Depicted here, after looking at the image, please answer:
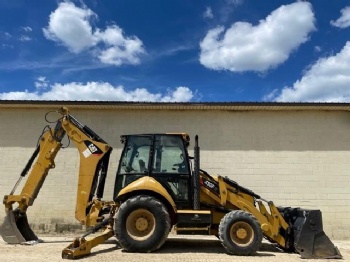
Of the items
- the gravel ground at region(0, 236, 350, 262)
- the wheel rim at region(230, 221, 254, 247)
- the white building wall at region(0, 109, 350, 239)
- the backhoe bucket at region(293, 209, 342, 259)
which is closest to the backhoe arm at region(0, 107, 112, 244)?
the gravel ground at region(0, 236, 350, 262)

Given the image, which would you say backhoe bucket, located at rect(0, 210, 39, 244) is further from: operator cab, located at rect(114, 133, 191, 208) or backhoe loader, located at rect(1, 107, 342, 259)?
operator cab, located at rect(114, 133, 191, 208)

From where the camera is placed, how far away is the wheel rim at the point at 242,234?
24.2ft

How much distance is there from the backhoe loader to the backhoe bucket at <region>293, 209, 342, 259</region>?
0.06 ft

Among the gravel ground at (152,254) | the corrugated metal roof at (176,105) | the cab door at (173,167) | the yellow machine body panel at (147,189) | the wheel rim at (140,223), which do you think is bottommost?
the gravel ground at (152,254)

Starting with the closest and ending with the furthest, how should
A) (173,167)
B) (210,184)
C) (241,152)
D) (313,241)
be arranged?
(313,241)
(173,167)
(210,184)
(241,152)

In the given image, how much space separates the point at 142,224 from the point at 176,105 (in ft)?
18.2

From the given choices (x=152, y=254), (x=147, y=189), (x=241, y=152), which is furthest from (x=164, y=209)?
(x=241, y=152)

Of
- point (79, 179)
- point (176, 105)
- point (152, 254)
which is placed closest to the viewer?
point (152, 254)

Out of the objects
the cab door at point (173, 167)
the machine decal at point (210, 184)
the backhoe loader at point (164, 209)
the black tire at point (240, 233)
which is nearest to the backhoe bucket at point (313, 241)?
the backhoe loader at point (164, 209)

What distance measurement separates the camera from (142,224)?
7.34m

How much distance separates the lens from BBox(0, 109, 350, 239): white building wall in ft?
38.2

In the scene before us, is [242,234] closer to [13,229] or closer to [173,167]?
[173,167]

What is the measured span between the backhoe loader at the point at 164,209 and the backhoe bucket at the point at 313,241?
0.06 ft

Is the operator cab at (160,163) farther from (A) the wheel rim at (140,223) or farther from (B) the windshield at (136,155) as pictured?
(A) the wheel rim at (140,223)
